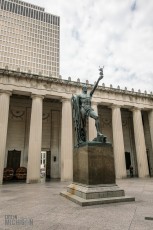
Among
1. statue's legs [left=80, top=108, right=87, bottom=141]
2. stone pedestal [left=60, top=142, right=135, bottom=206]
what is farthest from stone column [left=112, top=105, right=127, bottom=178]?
stone pedestal [left=60, top=142, right=135, bottom=206]

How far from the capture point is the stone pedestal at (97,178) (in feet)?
22.4

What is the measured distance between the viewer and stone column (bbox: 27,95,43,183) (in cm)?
1833

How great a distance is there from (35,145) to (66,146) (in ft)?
11.7

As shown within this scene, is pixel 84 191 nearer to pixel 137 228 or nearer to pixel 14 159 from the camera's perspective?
pixel 137 228

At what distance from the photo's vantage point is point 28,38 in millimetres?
96312

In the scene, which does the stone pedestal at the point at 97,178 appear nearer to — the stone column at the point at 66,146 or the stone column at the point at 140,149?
the stone column at the point at 66,146

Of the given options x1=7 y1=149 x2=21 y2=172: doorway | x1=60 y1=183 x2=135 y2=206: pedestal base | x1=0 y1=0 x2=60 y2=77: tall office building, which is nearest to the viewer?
x1=60 y1=183 x2=135 y2=206: pedestal base

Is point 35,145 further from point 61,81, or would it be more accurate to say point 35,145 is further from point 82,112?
point 82,112

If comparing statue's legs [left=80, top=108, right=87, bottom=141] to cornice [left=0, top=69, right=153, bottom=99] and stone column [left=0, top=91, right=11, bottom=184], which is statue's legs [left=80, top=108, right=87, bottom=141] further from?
cornice [left=0, top=69, right=153, bottom=99]

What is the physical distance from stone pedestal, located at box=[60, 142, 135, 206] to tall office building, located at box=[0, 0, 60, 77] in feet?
279

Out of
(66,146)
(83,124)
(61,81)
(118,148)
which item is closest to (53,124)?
(66,146)

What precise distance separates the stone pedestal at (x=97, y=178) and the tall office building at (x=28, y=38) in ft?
279

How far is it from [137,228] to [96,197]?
3030 mm

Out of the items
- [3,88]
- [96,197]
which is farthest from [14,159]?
[96,197]
